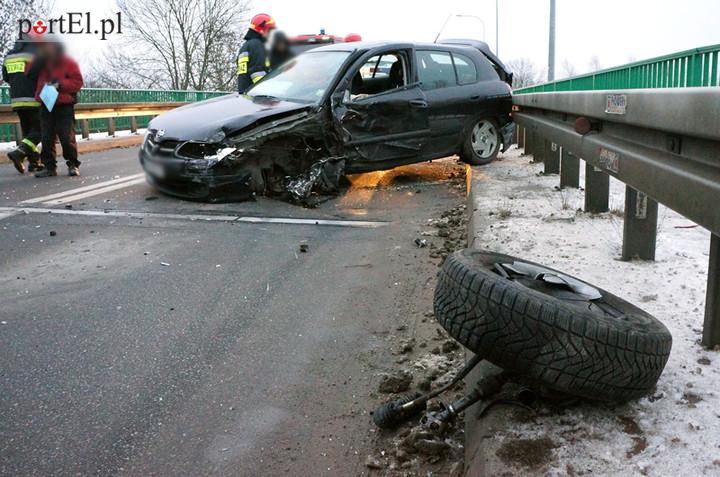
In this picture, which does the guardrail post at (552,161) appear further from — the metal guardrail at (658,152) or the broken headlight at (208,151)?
the broken headlight at (208,151)

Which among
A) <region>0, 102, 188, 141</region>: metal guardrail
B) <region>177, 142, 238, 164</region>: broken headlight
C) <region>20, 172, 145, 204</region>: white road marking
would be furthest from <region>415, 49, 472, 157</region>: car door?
<region>0, 102, 188, 141</region>: metal guardrail

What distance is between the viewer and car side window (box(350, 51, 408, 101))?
8.03m

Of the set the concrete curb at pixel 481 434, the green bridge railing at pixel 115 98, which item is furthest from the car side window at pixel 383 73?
the green bridge railing at pixel 115 98

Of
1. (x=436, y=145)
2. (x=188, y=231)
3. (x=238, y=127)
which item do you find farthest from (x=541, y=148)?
(x=188, y=231)

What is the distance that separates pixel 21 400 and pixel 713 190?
2575 mm

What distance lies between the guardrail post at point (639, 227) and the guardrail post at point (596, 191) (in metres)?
1.24

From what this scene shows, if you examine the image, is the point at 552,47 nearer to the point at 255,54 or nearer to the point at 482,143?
the point at 255,54

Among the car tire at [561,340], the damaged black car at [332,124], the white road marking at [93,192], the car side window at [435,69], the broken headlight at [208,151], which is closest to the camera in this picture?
the car tire at [561,340]

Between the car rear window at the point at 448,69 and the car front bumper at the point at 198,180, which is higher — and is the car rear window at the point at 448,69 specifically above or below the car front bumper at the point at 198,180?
above

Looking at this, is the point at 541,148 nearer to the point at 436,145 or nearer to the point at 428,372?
the point at 436,145

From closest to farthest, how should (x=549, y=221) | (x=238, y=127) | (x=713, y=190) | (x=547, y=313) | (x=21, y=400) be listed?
(x=713, y=190)
(x=547, y=313)
(x=21, y=400)
(x=549, y=221)
(x=238, y=127)

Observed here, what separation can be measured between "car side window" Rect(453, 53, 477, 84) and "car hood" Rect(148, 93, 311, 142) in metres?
2.48

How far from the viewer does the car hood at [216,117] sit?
6.59 meters

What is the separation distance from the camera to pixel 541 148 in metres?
8.35
